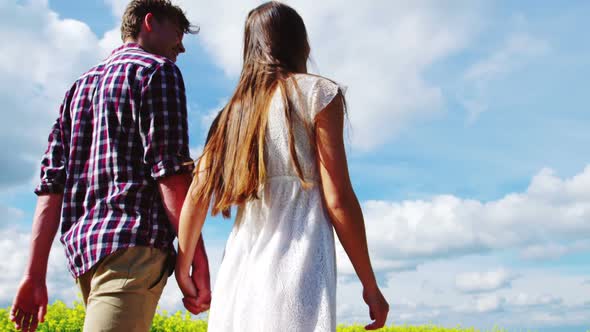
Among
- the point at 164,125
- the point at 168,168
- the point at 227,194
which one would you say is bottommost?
the point at 227,194

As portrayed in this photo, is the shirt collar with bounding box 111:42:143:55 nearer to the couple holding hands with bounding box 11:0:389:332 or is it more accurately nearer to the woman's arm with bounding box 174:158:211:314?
the couple holding hands with bounding box 11:0:389:332

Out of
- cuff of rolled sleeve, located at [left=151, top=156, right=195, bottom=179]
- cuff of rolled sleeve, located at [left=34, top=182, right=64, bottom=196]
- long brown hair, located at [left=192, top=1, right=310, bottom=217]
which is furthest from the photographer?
cuff of rolled sleeve, located at [left=34, top=182, right=64, bottom=196]

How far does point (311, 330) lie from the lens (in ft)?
8.85

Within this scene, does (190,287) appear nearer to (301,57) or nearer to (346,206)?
(346,206)

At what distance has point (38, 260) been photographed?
3.61m

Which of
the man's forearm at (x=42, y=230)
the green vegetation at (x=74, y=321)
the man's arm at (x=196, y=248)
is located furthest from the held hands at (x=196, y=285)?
the green vegetation at (x=74, y=321)

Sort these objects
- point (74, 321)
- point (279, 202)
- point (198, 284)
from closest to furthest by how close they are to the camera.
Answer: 1. point (279, 202)
2. point (198, 284)
3. point (74, 321)

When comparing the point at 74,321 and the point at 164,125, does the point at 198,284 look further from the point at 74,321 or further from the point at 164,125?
the point at 74,321

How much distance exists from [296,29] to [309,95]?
430 mm

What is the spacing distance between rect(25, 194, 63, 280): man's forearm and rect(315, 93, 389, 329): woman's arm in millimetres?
1641

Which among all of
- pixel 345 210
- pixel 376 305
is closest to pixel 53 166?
pixel 345 210

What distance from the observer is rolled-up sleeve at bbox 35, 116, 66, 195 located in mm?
3582

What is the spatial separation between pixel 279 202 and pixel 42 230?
4.91 feet

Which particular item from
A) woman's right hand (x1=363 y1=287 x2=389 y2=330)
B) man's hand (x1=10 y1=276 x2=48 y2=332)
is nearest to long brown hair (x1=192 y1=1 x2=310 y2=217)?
woman's right hand (x1=363 y1=287 x2=389 y2=330)
